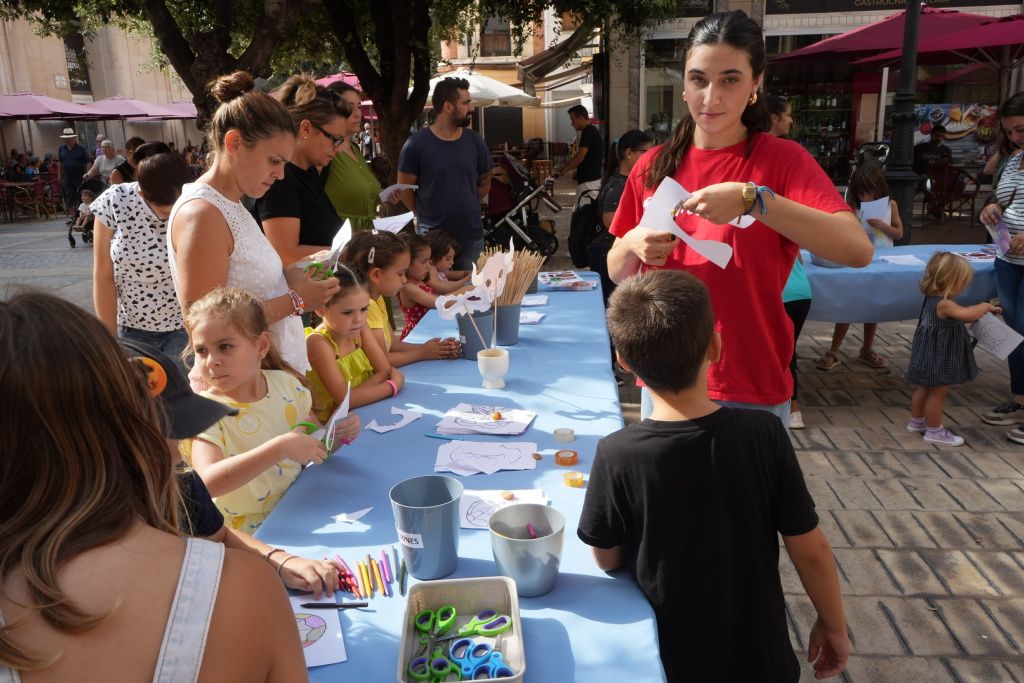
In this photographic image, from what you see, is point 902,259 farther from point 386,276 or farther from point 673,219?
point 673,219

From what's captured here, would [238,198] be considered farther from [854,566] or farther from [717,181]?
[854,566]

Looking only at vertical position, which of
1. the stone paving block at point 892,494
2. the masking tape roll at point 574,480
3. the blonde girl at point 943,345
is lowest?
the stone paving block at point 892,494

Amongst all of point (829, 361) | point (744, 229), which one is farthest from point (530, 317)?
point (829, 361)

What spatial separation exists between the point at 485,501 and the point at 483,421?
0.51m

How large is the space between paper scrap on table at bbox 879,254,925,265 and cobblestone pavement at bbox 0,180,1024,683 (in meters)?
0.81

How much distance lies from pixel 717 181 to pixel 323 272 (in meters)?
1.27

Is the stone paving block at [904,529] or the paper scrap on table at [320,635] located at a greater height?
the paper scrap on table at [320,635]

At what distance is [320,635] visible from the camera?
129 centimetres

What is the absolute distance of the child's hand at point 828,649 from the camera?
1499 mm

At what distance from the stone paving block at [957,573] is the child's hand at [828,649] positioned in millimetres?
1332

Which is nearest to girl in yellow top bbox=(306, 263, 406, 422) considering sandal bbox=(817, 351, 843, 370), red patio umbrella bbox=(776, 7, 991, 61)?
sandal bbox=(817, 351, 843, 370)

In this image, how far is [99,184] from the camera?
11773 mm

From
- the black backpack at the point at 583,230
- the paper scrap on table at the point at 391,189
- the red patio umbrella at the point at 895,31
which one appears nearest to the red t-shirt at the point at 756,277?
the paper scrap on table at the point at 391,189

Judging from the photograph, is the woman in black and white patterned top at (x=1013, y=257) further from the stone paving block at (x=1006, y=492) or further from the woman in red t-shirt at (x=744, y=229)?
the woman in red t-shirt at (x=744, y=229)
